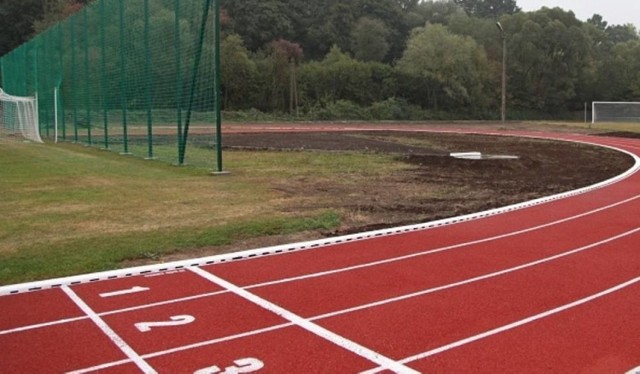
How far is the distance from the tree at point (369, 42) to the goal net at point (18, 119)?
48185mm

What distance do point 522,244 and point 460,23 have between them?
71950mm

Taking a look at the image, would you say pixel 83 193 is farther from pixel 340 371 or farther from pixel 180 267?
pixel 340 371

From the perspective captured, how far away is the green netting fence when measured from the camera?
15.4 meters

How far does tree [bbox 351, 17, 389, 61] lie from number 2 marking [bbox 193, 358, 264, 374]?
2766 inches

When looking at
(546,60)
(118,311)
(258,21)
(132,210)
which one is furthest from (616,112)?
(118,311)

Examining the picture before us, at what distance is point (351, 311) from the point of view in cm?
501

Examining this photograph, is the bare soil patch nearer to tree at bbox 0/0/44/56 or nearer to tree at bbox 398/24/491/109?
tree at bbox 398/24/491/109

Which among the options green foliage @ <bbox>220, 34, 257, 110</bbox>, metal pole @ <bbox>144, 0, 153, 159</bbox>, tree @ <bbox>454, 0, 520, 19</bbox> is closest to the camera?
metal pole @ <bbox>144, 0, 153, 159</bbox>

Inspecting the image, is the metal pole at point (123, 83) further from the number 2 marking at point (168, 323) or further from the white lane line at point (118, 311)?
the number 2 marking at point (168, 323)

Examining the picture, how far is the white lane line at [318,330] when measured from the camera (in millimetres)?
4004

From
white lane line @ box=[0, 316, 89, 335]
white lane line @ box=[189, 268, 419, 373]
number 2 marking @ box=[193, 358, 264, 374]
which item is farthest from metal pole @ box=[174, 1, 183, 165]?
number 2 marking @ box=[193, 358, 264, 374]

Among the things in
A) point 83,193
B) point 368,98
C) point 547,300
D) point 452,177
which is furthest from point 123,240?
point 368,98

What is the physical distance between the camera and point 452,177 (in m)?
14.2

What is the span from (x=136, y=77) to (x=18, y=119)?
1274 cm
